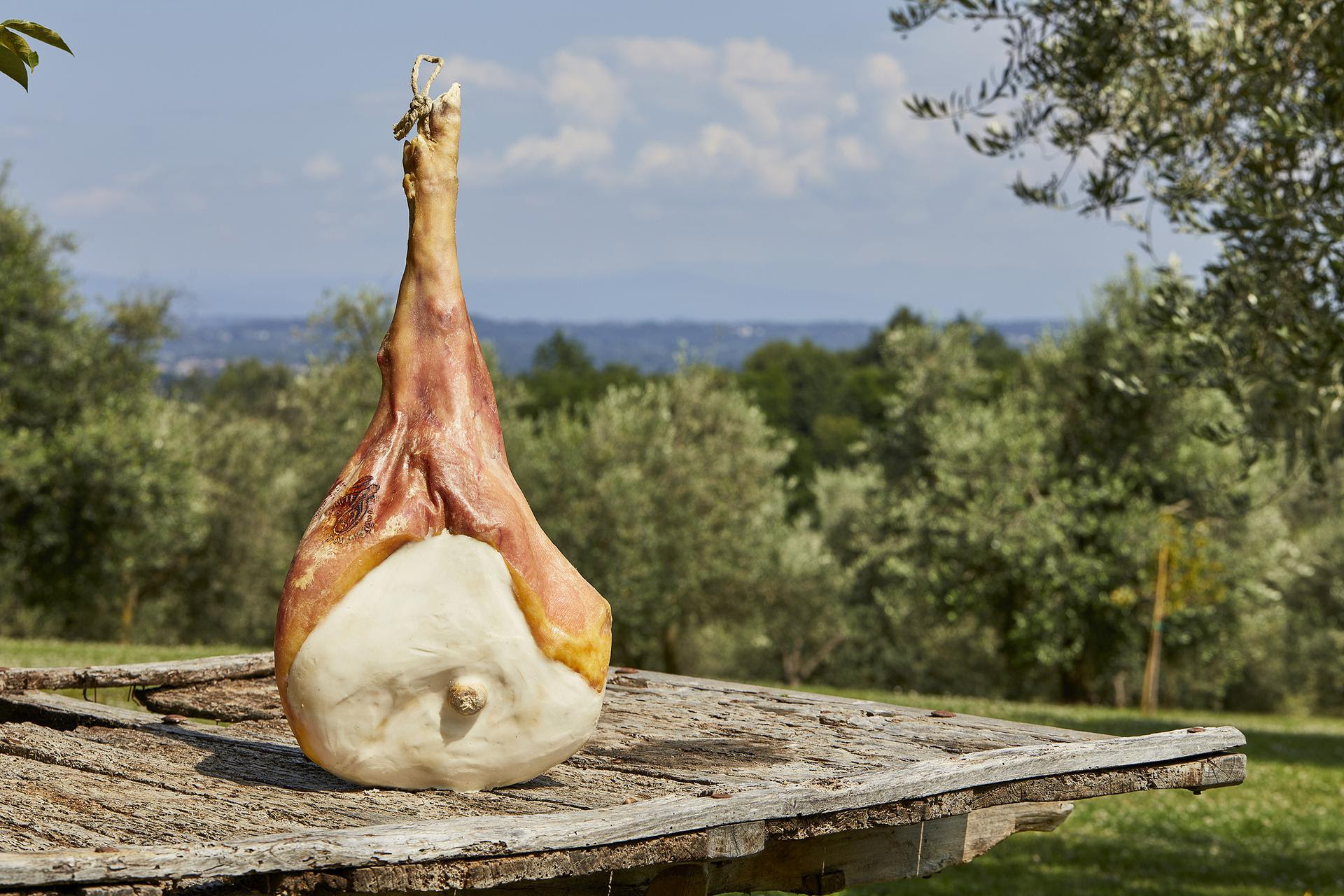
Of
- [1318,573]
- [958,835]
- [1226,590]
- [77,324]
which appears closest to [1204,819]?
[958,835]

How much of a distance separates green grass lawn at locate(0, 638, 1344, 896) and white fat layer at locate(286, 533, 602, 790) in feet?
22.2

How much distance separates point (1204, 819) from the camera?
44.3 feet

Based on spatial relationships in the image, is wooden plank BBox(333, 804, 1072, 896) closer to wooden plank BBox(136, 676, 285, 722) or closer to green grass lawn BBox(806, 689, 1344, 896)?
wooden plank BBox(136, 676, 285, 722)

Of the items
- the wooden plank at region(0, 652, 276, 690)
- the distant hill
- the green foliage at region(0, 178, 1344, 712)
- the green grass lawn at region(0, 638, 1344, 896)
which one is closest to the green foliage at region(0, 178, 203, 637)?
the green foliage at region(0, 178, 1344, 712)

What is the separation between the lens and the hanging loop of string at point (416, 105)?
185 inches

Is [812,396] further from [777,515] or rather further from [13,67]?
[13,67]

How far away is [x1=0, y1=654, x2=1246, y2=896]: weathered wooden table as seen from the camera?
321 cm

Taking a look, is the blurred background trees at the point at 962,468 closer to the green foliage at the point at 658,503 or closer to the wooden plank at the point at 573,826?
the green foliage at the point at 658,503

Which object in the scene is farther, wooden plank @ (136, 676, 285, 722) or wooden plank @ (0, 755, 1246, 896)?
wooden plank @ (136, 676, 285, 722)

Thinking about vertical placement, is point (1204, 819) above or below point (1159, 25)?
below

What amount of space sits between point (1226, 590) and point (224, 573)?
25216mm

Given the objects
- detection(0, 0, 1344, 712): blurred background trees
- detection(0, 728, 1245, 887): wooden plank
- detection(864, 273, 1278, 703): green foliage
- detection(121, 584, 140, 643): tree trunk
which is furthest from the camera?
detection(121, 584, 140, 643): tree trunk

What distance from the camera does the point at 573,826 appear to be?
349 centimetres

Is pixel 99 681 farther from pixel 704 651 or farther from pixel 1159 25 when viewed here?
pixel 704 651
